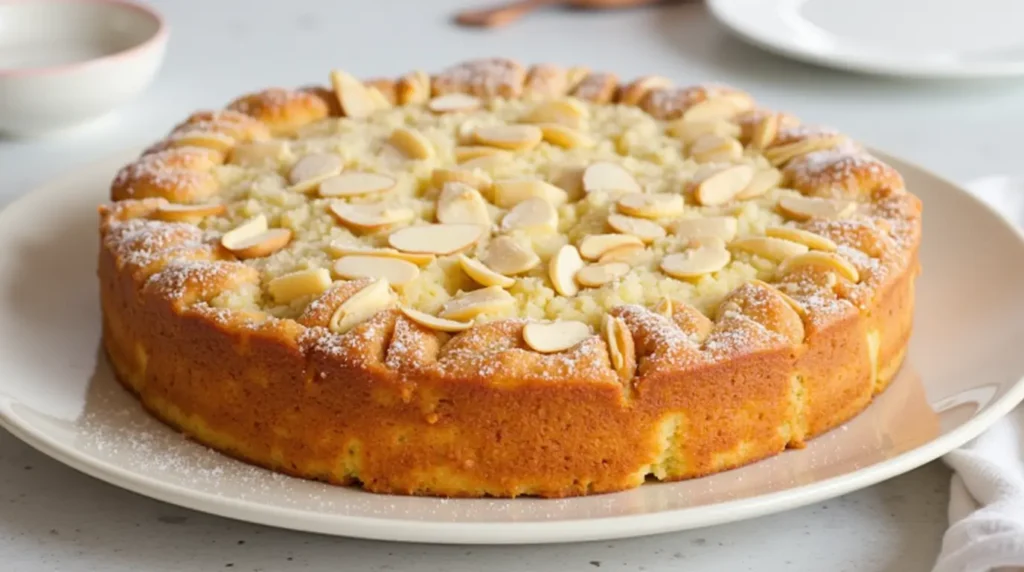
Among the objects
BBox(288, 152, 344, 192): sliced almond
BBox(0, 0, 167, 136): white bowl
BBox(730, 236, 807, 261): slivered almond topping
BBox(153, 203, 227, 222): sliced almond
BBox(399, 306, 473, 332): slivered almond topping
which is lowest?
BBox(0, 0, 167, 136): white bowl

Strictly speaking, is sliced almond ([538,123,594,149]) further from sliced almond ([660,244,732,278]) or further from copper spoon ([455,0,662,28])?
copper spoon ([455,0,662,28])

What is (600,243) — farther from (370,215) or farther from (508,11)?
(508,11)

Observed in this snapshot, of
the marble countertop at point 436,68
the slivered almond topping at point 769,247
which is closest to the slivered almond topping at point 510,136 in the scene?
the slivered almond topping at point 769,247

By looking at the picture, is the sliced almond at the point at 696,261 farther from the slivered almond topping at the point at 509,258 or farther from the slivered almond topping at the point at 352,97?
the slivered almond topping at the point at 352,97

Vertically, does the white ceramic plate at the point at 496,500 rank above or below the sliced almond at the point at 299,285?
below

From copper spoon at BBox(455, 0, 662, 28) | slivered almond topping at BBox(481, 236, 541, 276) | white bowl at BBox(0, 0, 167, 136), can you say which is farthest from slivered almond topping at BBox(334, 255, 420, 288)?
copper spoon at BBox(455, 0, 662, 28)

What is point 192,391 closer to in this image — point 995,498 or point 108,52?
point 995,498

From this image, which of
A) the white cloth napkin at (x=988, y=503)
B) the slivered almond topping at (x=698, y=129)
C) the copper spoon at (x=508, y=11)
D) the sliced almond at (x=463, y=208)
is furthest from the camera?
the copper spoon at (x=508, y=11)
